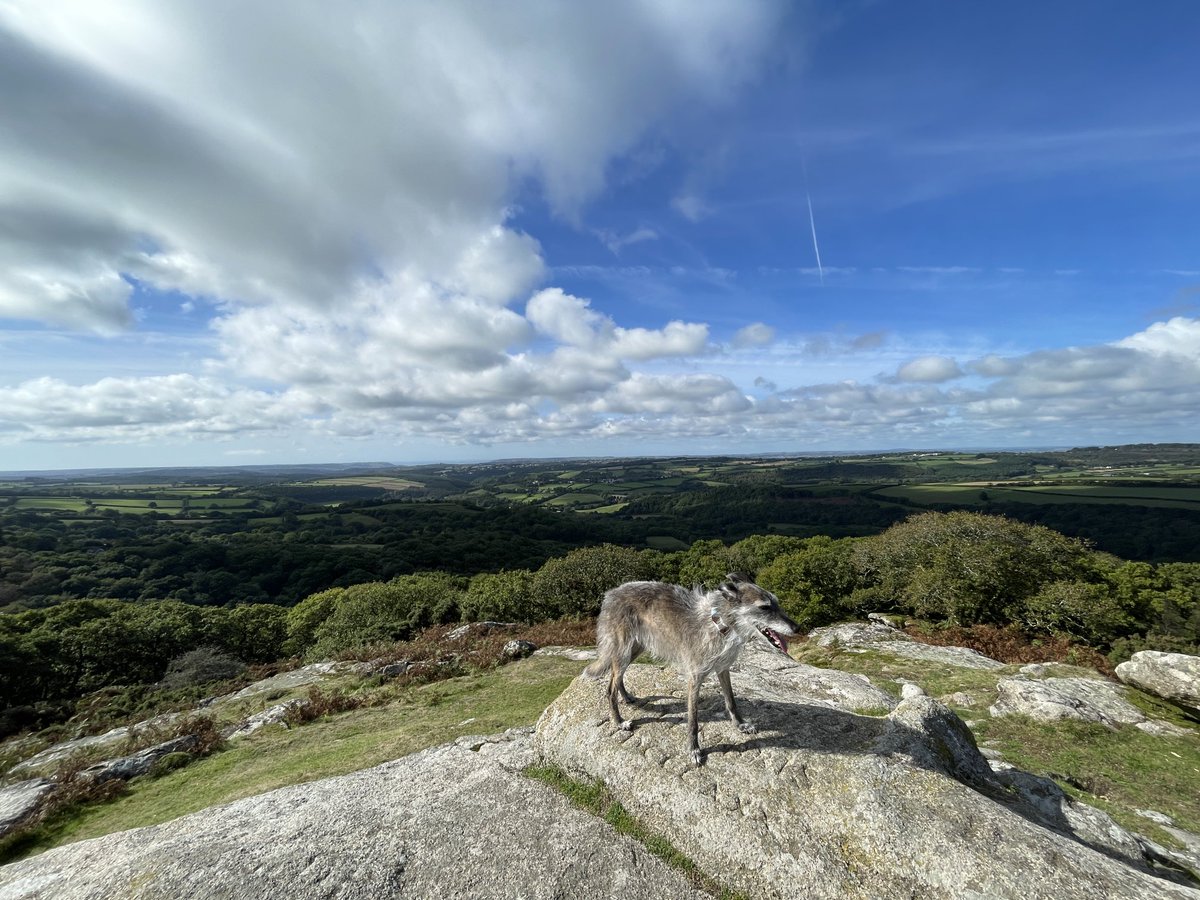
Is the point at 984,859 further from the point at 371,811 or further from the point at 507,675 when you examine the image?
the point at 507,675

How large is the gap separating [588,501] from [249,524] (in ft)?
331

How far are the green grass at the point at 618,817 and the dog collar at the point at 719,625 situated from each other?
9.64 ft

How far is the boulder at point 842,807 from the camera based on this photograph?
5562 millimetres

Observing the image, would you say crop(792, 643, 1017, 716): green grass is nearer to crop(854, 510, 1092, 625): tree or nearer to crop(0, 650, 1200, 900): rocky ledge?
crop(0, 650, 1200, 900): rocky ledge

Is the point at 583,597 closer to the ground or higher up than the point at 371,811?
closer to the ground

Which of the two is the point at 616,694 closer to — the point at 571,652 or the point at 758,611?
the point at 758,611

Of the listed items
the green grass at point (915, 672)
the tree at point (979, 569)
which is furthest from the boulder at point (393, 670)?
the tree at point (979, 569)

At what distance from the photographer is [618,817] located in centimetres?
732

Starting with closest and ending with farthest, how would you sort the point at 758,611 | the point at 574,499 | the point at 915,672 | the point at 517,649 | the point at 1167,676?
1. the point at 758,611
2. the point at 1167,676
3. the point at 915,672
4. the point at 517,649
5. the point at 574,499

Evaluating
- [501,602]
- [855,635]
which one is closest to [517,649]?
[501,602]

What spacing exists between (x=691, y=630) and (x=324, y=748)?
36.9 feet

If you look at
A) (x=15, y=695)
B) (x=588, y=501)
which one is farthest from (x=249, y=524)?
(x=15, y=695)

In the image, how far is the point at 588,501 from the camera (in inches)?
6959

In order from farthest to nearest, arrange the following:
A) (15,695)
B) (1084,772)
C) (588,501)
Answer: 1. (588,501)
2. (15,695)
3. (1084,772)
